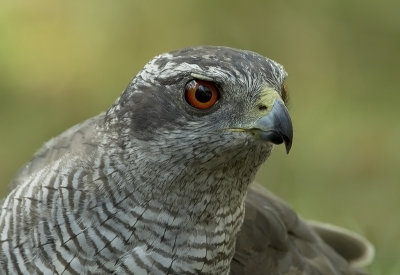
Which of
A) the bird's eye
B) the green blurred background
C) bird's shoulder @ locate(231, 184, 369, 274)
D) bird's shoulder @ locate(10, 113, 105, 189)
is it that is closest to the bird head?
the bird's eye

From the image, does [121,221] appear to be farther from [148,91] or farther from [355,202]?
[355,202]

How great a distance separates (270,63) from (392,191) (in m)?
4.57

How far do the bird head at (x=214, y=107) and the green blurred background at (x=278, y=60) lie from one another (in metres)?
4.11

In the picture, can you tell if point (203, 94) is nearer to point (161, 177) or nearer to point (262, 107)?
point (262, 107)

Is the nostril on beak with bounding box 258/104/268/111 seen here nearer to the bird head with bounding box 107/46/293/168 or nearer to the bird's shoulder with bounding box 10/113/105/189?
the bird head with bounding box 107/46/293/168

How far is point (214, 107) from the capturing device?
12.5 feet

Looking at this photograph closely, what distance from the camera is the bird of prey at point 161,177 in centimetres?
380

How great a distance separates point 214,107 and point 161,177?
0.40 metres

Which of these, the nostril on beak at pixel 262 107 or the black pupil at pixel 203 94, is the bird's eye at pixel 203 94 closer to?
the black pupil at pixel 203 94

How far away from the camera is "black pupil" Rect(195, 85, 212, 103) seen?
148 inches

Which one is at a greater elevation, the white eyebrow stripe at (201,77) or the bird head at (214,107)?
the white eyebrow stripe at (201,77)

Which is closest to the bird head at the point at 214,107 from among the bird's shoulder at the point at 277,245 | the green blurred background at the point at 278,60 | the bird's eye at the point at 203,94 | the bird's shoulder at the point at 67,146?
the bird's eye at the point at 203,94

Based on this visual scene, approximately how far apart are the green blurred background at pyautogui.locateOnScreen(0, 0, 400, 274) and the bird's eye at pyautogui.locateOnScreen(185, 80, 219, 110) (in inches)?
165

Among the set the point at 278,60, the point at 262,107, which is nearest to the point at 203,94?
the point at 262,107
